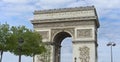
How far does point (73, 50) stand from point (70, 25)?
15.9 feet

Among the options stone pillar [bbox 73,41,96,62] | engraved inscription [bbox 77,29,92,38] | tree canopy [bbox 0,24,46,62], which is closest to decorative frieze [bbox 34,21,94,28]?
engraved inscription [bbox 77,29,92,38]

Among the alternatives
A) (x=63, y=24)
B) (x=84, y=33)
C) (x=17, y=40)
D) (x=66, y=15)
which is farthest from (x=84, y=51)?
(x=17, y=40)

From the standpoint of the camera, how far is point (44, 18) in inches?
2502

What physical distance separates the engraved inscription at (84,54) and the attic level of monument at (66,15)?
5.38 meters

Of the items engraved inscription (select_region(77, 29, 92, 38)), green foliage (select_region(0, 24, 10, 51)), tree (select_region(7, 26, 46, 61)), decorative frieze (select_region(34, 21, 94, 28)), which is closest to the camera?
green foliage (select_region(0, 24, 10, 51))

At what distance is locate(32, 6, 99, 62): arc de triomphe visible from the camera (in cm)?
5947

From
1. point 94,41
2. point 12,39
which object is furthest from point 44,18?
point 12,39

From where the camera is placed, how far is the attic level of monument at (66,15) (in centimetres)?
6031

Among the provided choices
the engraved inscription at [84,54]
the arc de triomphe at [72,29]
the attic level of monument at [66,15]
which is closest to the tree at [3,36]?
the arc de triomphe at [72,29]

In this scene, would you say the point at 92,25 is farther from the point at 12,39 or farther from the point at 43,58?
the point at 12,39

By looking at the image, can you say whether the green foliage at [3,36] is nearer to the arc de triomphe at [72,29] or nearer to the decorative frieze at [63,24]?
the arc de triomphe at [72,29]

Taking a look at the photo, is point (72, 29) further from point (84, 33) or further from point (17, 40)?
point (17, 40)

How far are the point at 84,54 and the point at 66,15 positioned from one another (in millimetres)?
8340

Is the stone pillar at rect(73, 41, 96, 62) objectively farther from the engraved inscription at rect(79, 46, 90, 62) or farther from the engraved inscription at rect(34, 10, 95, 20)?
the engraved inscription at rect(34, 10, 95, 20)
